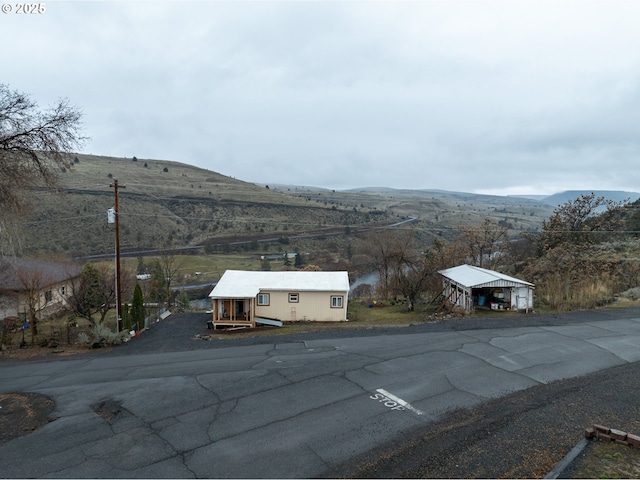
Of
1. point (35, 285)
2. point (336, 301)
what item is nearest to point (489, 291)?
point (336, 301)

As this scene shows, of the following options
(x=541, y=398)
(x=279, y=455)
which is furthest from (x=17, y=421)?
(x=541, y=398)

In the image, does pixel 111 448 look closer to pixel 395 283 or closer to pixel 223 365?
pixel 223 365

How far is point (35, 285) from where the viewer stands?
69.2 feet

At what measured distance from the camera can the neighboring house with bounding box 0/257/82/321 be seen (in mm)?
22297

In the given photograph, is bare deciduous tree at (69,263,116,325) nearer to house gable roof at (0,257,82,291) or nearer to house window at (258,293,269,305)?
house gable roof at (0,257,82,291)

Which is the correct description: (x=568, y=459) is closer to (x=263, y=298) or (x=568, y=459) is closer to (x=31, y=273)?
(x=263, y=298)

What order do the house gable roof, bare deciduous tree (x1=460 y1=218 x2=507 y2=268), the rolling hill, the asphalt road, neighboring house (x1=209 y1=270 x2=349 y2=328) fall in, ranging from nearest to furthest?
the asphalt road < the house gable roof < neighboring house (x1=209 y1=270 x2=349 y2=328) < bare deciduous tree (x1=460 y1=218 x2=507 y2=268) < the rolling hill

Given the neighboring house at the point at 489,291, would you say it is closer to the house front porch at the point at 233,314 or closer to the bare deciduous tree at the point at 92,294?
the house front porch at the point at 233,314

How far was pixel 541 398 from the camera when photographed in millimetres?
8898

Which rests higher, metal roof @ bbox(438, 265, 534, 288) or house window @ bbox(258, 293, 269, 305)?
metal roof @ bbox(438, 265, 534, 288)

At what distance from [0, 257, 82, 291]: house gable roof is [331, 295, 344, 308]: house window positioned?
52.4 feet

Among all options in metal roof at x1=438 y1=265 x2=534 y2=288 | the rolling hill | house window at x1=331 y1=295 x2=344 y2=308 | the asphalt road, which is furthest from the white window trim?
the rolling hill

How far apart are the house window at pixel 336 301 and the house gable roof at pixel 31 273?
16.0 meters

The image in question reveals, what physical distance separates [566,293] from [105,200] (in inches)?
2471
